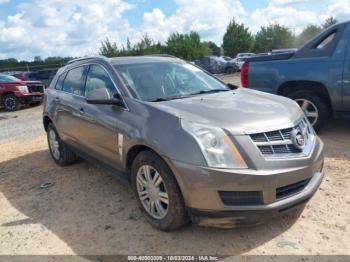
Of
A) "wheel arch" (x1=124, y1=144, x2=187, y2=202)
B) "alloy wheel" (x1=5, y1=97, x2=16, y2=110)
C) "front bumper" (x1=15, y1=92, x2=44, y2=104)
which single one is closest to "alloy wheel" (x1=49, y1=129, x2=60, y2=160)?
"wheel arch" (x1=124, y1=144, x2=187, y2=202)

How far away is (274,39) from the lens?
58844mm

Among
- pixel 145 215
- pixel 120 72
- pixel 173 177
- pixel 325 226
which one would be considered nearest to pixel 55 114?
pixel 120 72

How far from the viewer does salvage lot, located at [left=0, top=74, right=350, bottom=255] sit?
327 centimetres

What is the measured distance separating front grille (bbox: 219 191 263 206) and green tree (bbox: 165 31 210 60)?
142 ft

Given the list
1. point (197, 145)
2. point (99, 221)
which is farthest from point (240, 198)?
point (99, 221)

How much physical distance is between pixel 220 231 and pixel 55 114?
3533 millimetres

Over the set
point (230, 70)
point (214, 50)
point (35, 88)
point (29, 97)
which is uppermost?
point (35, 88)

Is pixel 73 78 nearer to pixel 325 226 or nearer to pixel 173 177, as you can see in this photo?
pixel 173 177

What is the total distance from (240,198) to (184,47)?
4482 cm

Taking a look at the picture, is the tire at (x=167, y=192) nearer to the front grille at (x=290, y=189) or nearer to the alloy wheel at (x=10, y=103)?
the front grille at (x=290, y=189)

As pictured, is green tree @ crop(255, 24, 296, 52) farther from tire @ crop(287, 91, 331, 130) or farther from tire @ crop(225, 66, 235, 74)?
tire @ crop(287, 91, 331, 130)

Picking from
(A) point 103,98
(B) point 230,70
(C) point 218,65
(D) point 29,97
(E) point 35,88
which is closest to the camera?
(A) point 103,98

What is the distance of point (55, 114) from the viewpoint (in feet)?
19.3

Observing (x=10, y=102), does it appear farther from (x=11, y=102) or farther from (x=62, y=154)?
(x=62, y=154)
